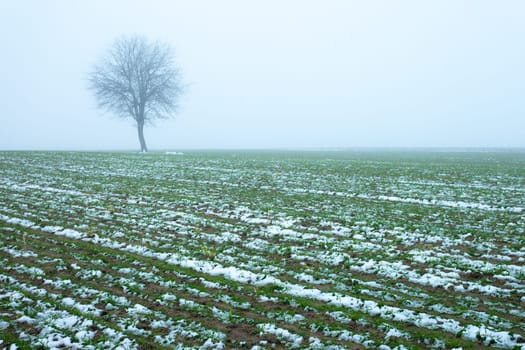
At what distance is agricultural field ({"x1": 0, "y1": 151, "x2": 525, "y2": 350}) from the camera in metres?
5.27

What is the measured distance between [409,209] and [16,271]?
1202cm

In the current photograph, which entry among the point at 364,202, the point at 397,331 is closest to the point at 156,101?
the point at 364,202

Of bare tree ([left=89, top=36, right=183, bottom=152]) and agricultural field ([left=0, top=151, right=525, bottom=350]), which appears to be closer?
agricultural field ([left=0, top=151, right=525, bottom=350])

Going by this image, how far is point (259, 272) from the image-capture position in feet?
24.7

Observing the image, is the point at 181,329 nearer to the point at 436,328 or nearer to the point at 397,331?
the point at 397,331

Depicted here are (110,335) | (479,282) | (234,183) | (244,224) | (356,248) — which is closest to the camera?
(110,335)

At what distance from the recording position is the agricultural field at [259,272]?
5.27 metres

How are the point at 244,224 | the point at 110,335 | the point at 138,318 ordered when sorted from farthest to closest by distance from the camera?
the point at 244,224, the point at 138,318, the point at 110,335

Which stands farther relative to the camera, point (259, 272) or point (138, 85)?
point (138, 85)

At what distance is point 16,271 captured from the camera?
7414 millimetres

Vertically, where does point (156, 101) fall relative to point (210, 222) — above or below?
above

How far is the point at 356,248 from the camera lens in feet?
29.7

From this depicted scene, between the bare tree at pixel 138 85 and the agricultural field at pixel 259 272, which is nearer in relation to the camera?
the agricultural field at pixel 259 272

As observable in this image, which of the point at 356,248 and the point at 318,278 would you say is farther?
the point at 356,248
